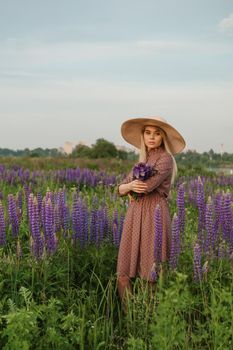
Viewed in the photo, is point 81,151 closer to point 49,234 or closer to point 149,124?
point 149,124

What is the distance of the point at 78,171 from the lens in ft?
44.4

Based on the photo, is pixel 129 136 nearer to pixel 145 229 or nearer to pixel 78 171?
pixel 145 229

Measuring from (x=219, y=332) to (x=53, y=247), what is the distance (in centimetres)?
190

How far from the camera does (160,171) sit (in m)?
4.97

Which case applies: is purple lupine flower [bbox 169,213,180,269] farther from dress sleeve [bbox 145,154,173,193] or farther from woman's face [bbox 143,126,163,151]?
woman's face [bbox 143,126,163,151]

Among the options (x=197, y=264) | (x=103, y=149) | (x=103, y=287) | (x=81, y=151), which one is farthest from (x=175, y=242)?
(x=81, y=151)

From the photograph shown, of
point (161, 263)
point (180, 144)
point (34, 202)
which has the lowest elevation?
point (161, 263)

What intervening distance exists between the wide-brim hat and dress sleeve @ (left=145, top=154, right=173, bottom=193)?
220 mm

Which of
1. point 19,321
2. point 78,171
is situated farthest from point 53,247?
point 78,171

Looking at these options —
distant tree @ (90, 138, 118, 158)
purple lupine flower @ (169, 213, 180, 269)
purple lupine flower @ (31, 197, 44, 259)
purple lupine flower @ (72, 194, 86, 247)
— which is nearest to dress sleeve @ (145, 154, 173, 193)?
purple lupine flower @ (169, 213, 180, 269)

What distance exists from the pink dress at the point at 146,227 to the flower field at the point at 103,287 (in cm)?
16

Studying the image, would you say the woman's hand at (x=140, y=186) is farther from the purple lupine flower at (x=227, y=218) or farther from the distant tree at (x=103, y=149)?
the distant tree at (x=103, y=149)

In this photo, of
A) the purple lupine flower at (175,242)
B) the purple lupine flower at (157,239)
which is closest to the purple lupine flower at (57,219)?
the purple lupine flower at (157,239)

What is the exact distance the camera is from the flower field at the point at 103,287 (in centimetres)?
377
